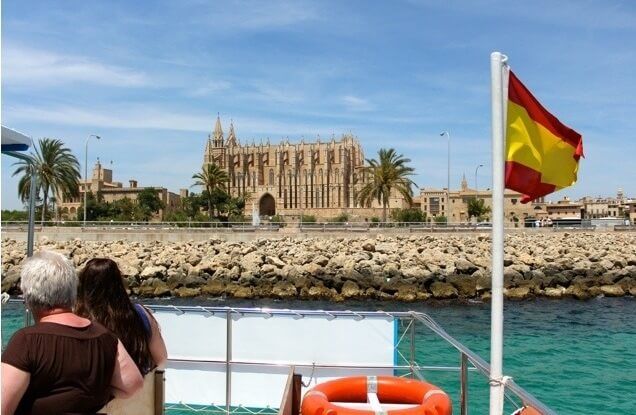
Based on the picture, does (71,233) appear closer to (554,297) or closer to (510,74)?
(554,297)

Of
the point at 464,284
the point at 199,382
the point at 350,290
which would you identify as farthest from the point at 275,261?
the point at 199,382

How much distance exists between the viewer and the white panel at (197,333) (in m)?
5.40

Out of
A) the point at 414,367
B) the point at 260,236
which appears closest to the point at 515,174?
the point at 414,367

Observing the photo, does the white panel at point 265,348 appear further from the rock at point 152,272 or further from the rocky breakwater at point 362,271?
the rock at point 152,272

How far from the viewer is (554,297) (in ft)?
77.7

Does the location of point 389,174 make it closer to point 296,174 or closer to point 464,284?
point 464,284

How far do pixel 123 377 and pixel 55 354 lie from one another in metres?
0.39

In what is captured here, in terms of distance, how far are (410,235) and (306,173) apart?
2863 inches

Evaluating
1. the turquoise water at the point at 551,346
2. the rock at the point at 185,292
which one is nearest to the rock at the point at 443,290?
the turquoise water at the point at 551,346

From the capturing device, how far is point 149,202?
9056cm

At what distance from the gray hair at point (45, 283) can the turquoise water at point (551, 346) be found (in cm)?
335

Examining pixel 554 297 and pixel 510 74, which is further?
pixel 554 297

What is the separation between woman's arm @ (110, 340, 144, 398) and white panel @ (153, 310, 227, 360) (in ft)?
9.22

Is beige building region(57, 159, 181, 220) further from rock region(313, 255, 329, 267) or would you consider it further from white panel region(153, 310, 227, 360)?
white panel region(153, 310, 227, 360)
